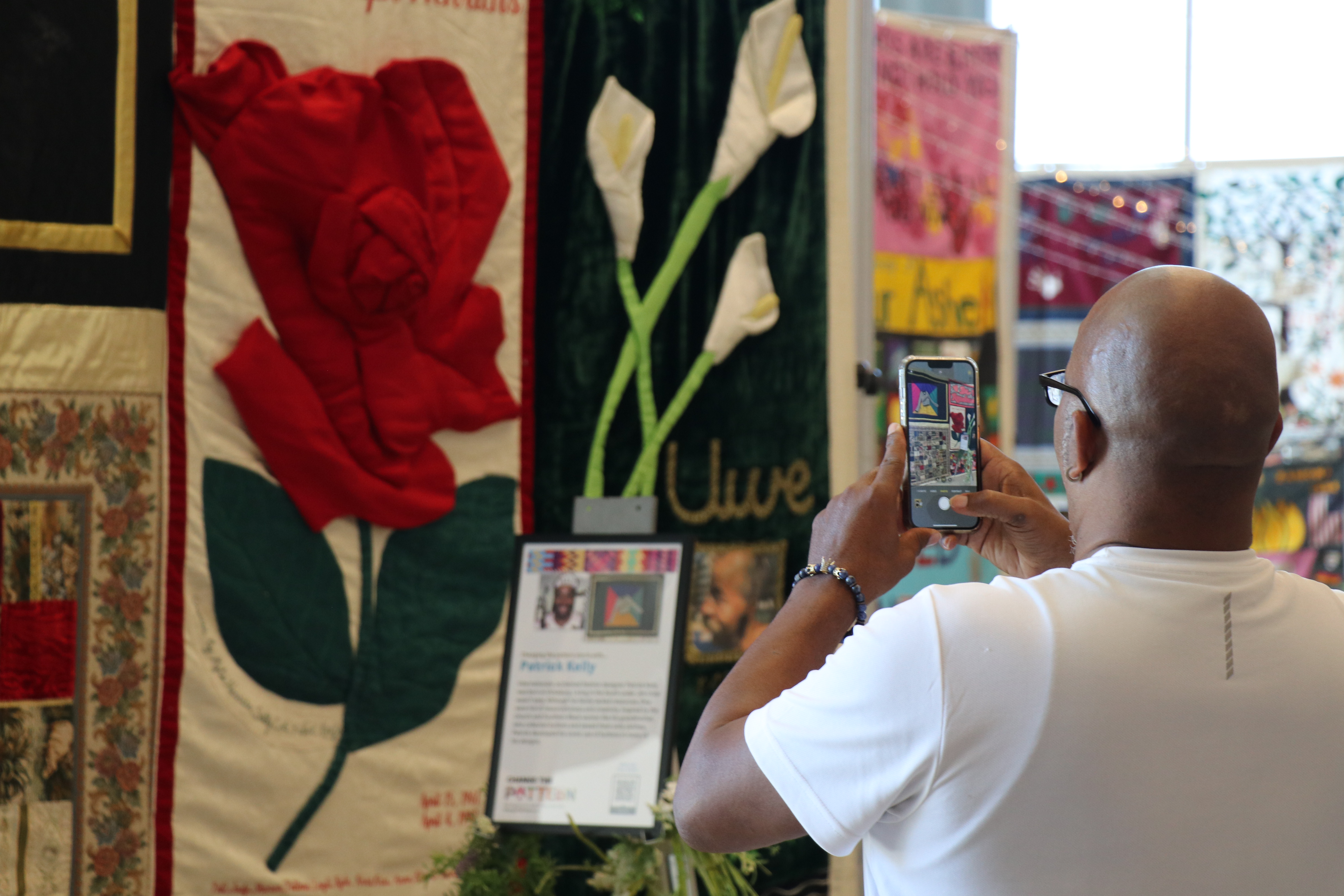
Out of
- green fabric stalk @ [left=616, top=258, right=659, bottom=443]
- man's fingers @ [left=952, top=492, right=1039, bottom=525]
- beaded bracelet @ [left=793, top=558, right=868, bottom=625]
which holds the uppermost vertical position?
green fabric stalk @ [left=616, top=258, right=659, bottom=443]

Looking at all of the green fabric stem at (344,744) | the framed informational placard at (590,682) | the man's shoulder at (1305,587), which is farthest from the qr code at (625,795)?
the man's shoulder at (1305,587)

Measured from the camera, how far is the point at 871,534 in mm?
981

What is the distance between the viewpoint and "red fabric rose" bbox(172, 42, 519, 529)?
2.18 metres

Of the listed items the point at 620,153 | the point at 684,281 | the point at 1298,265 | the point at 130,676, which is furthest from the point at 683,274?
the point at 1298,265

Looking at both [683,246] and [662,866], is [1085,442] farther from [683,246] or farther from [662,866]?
[683,246]

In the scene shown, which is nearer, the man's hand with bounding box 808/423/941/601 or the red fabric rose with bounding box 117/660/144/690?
the man's hand with bounding box 808/423/941/601

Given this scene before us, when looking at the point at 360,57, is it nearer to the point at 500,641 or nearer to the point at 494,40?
Result: the point at 494,40

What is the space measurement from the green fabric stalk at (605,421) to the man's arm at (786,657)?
145 cm

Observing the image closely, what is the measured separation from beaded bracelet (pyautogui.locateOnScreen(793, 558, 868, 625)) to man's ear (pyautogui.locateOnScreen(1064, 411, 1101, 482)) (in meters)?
0.20

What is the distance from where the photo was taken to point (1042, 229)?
11.6 ft

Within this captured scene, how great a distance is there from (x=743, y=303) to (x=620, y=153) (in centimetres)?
42

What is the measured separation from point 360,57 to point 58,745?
1.41 m

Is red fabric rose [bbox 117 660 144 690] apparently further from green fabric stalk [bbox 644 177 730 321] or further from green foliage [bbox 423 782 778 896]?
green fabric stalk [bbox 644 177 730 321]

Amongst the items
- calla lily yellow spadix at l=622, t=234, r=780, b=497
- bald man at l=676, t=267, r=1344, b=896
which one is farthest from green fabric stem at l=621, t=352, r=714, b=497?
bald man at l=676, t=267, r=1344, b=896
